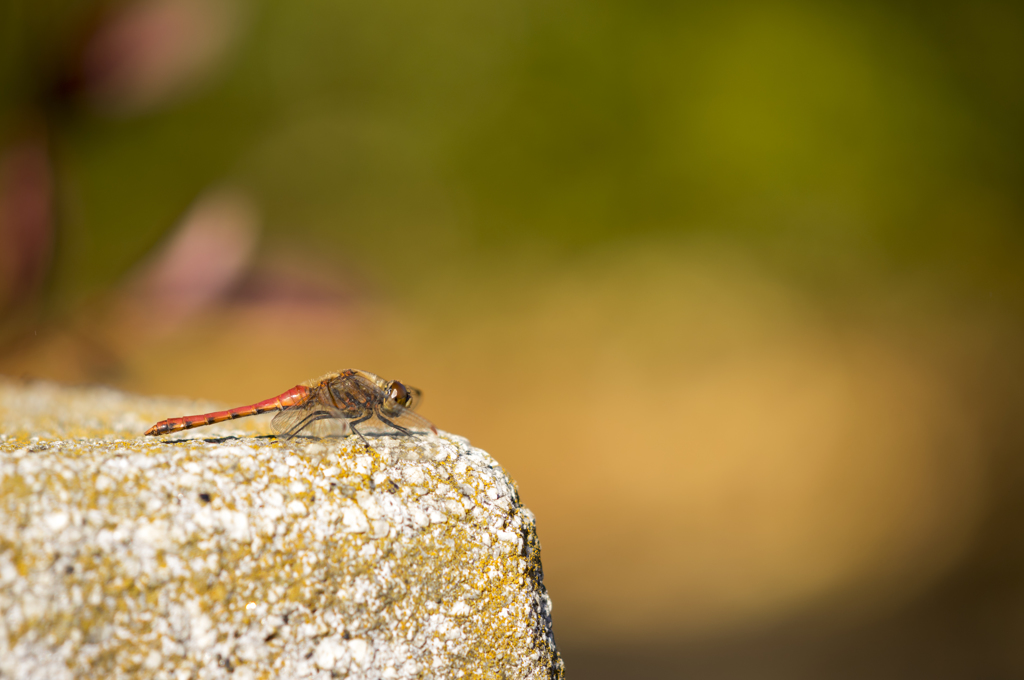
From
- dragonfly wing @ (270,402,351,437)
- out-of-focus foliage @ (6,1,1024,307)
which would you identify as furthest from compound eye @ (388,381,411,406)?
out-of-focus foliage @ (6,1,1024,307)

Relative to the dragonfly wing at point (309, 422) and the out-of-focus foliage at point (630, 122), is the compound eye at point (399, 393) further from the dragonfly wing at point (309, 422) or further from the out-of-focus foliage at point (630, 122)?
the out-of-focus foliage at point (630, 122)

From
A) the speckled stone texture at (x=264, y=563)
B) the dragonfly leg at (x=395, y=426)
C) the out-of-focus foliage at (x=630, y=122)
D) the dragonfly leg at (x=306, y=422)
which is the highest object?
the out-of-focus foliage at (x=630, y=122)

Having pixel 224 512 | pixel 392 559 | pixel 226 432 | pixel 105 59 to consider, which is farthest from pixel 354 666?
pixel 105 59

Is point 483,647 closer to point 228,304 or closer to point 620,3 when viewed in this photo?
point 228,304

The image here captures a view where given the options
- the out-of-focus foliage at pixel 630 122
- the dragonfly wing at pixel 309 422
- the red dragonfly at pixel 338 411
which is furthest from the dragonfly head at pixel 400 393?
the out-of-focus foliage at pixel 630 122

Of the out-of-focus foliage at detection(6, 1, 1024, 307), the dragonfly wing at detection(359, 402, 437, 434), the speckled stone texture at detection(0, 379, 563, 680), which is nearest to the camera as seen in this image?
the speckled stone texture at detection(0, 379, 563, 680)

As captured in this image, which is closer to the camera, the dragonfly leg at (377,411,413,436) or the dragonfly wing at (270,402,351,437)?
the dragonfly wing at (270,402,351,437)

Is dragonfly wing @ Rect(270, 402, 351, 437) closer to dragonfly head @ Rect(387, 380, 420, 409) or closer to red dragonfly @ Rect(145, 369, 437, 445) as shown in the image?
red dragonfly @ Rect(145, 369, 437, 445)
